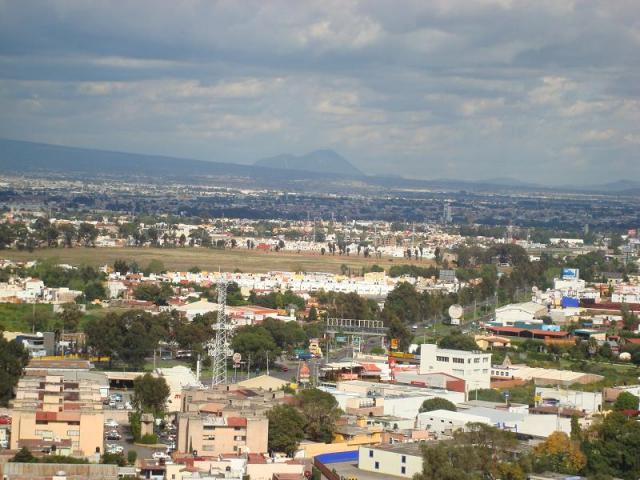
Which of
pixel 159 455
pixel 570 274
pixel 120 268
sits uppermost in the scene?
pixel 159 455

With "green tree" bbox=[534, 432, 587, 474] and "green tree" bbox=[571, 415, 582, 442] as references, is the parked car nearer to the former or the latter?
"green tree" bbox=[534, 432, 587, 474]

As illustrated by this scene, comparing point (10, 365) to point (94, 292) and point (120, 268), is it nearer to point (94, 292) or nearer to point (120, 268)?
point (94, 292)

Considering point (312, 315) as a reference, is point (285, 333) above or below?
above

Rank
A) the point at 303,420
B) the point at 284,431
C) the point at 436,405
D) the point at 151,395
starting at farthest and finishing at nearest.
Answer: the point at 436,405 < the point at 151,395 < the point at 303,420 < the point at 284,431

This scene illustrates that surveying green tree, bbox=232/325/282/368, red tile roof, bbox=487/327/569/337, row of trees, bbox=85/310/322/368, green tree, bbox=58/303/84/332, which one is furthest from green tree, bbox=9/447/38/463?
red tile roof, bbox=487/327/569/337

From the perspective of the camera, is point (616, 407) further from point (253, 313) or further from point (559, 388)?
point (253, 313)

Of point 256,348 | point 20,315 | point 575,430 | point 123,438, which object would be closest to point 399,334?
point 256,348
